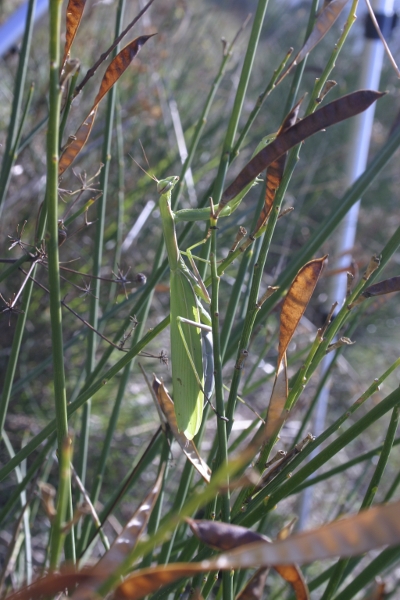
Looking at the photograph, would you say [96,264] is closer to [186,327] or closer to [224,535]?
[186,327]

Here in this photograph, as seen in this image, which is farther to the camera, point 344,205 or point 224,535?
point 344,205

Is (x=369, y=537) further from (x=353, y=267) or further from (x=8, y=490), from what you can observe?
(x=8, y=490)

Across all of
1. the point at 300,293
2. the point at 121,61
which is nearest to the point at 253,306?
the point at 300,293

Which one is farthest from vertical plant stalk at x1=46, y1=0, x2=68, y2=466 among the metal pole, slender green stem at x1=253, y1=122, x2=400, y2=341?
the metal pole

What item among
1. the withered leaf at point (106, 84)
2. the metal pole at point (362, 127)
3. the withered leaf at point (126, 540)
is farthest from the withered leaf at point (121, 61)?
the metal pole at point (362, 127)

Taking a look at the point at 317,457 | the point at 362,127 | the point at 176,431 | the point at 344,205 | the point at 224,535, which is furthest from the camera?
the point at 362,127
